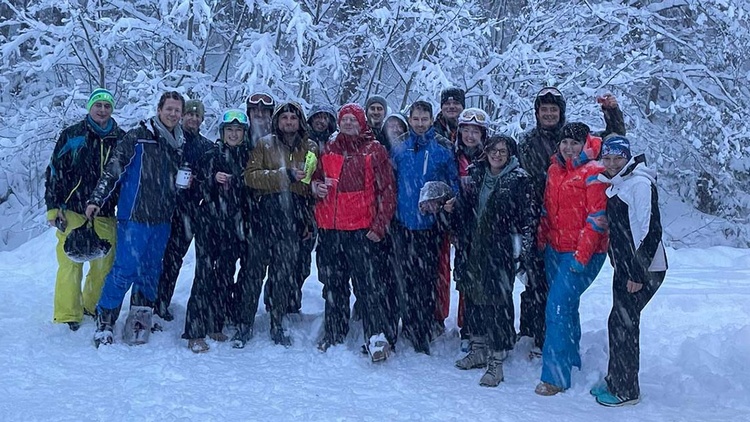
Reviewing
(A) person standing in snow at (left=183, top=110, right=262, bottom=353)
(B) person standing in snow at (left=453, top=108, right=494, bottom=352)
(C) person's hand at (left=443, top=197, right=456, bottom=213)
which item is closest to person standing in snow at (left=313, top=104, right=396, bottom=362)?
(C) person's hand at (left=443, top=197, right=456, bottom=213)

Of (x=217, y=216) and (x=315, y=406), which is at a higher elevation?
(x=217, y=216)

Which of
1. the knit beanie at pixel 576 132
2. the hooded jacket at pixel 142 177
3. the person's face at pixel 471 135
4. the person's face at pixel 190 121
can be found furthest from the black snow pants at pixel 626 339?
the person's face at pixel 190 121

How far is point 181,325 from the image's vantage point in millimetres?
5988

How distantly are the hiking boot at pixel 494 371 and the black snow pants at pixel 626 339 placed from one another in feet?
2.67

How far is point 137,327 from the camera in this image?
5.52 m

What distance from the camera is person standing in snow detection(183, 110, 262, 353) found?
5645 mm

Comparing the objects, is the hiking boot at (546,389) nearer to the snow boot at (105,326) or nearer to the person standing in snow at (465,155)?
the person standing in snow at (465,155)

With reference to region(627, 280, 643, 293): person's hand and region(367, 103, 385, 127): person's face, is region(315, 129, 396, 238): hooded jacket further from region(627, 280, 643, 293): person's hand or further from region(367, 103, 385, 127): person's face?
region(627, 280, 643, 293): person's hand

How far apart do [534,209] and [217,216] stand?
2738 mm

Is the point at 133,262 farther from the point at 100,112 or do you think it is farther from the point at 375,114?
the point at 375,114

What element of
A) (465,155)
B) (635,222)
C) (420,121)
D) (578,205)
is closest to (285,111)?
(420,121)

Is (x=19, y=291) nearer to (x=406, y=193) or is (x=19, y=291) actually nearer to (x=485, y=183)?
(x=406, y=193)

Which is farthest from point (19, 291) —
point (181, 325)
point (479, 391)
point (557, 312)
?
point (557, 312)

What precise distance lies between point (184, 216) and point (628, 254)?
381 centimetres
